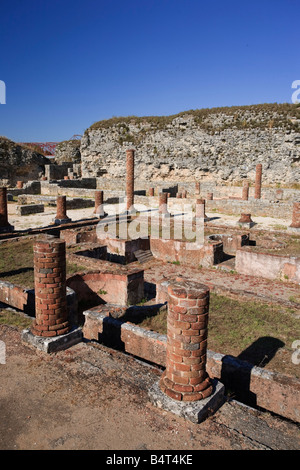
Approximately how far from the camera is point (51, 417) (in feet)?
12.6

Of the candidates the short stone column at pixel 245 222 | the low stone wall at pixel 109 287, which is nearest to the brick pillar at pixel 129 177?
the short stone column at pixel 245 222

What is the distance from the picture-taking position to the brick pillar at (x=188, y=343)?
3920 mm

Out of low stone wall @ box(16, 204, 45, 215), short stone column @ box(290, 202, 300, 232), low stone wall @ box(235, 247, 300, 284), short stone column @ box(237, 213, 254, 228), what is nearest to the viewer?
low stone wall @ box(235, 247, 300, 284)

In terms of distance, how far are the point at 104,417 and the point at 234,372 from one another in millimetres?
2056

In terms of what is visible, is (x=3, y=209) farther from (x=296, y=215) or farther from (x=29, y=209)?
(x=296, y=215)

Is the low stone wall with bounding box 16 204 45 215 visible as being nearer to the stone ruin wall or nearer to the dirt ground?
the stone ruin wall

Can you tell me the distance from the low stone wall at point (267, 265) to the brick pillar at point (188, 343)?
7.21m

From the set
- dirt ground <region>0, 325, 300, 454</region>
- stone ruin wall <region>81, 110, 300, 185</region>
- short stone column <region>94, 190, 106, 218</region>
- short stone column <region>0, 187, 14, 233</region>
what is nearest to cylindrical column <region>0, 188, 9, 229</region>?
short stone column <region>0, 187, 14, 233</region>

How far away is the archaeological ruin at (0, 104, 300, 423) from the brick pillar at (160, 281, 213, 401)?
0.4 inches

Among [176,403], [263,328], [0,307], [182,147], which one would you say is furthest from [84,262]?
[182,147]

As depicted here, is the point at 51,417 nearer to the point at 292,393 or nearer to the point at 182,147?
the point at 292,393

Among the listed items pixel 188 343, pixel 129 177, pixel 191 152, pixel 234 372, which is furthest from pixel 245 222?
pixel 191 152

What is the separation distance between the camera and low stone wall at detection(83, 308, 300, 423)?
4621 mm

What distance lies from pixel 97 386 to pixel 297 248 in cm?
1052
